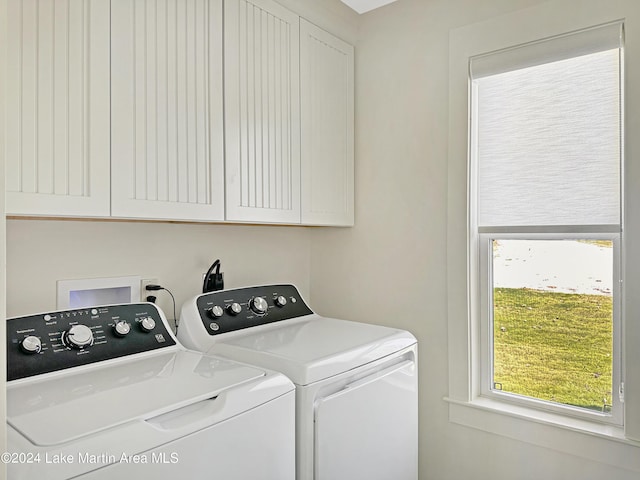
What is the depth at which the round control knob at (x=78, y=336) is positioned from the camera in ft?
4.08

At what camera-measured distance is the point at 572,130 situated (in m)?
1.72

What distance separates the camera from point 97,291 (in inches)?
62.3

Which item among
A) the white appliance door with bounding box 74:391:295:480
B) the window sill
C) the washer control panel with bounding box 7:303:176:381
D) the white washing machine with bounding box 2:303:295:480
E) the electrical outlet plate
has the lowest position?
the window sill

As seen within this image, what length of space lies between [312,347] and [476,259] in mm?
873

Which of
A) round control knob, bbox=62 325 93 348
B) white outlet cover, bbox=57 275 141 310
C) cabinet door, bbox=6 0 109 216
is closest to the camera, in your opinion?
cabinet door, bbox=6 0 109 216

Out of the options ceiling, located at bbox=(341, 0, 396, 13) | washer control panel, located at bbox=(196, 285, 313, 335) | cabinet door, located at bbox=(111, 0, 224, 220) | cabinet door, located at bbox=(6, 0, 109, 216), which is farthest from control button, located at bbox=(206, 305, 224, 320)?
ceiling, located at bbox=(341, 0, 396, 13)

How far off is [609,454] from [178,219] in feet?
5.51

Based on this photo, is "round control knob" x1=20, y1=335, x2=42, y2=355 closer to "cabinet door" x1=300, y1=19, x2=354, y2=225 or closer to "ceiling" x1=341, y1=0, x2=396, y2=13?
"cabinet door" x1=300, y1=19, x2=354, y2=225

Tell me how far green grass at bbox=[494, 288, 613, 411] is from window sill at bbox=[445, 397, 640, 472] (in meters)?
0.08

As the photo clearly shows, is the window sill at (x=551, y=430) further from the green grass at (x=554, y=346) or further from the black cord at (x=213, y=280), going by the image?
the black cord at (x=213, y=280)

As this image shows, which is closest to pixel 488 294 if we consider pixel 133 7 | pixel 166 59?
pixel 166 59

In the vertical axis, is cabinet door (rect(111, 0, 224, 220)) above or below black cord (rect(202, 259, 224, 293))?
above

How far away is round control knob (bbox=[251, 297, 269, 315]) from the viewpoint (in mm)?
1771

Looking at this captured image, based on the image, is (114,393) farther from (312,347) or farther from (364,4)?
(364,4)
